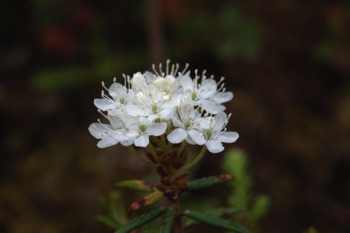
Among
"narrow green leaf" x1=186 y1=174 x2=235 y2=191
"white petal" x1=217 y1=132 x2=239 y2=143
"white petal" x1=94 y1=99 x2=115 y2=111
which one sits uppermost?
"white petal" x1=94 y1=99 x2=115 y2=111

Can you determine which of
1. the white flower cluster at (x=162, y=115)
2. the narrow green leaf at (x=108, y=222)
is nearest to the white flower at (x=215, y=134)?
the white flower cluster at (x=162, y=115)

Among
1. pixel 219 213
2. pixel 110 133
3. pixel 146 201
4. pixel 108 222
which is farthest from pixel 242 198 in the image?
pixel 110 133

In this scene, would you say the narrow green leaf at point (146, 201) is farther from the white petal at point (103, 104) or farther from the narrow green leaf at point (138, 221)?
the white petal at point (103, 104)

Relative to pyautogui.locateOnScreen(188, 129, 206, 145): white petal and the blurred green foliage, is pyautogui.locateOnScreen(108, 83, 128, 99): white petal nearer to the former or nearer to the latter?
pyautogui.locateOnScreen(188, 129, 206, 145): white petal

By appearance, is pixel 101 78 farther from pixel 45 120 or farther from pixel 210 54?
pixel 210 54

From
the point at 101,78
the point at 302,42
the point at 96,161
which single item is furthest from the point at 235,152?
the point at 302,42

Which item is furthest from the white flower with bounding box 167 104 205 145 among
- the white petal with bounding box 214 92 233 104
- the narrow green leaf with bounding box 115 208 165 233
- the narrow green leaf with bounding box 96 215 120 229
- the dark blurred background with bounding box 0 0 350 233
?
the dark blurred background with bounding box 0 0 350 233
